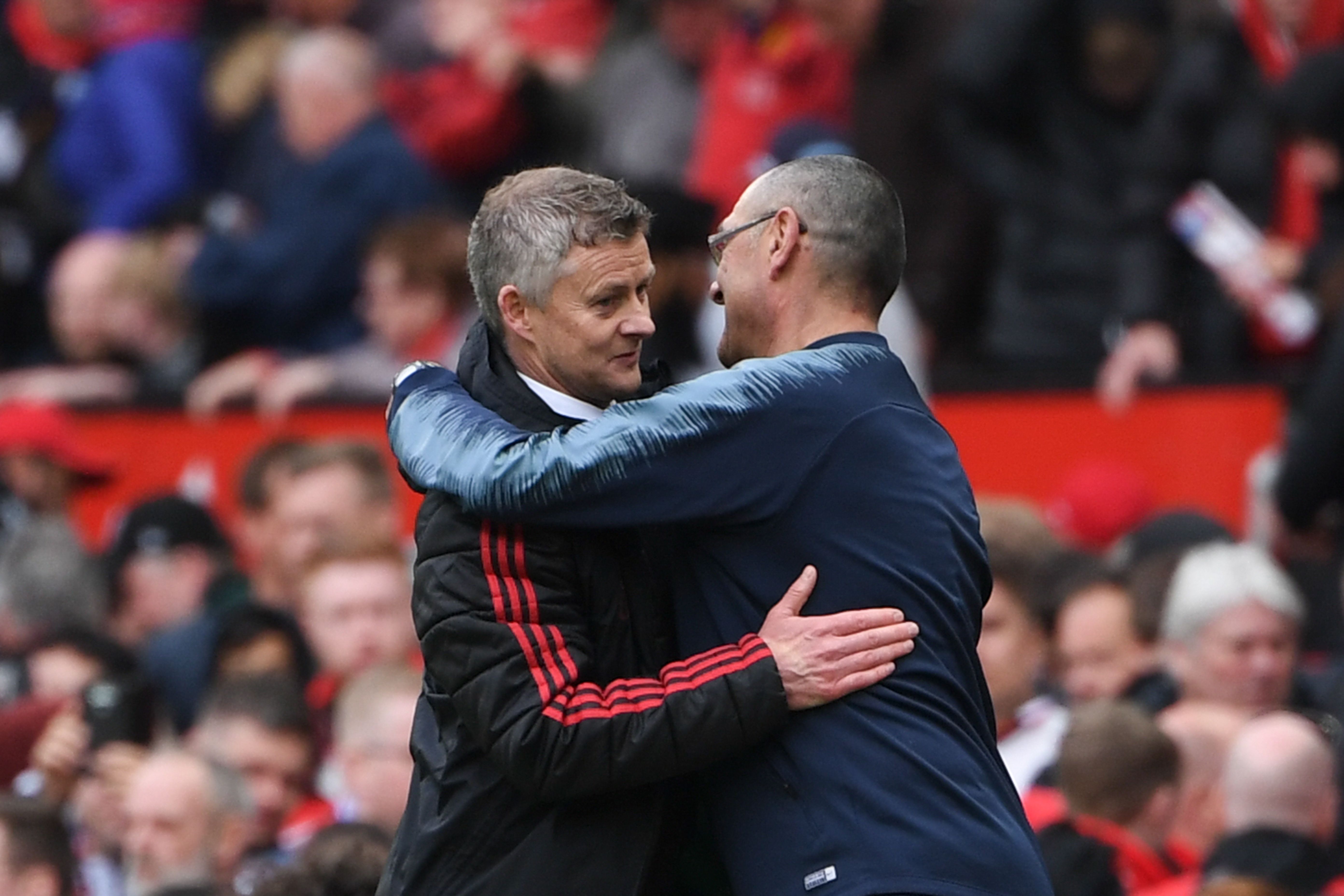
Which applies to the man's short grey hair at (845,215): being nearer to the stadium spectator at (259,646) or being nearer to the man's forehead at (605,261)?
the man's forehead at (605,261)

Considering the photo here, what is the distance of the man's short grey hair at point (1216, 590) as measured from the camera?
260 inches

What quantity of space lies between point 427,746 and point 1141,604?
3109 mm

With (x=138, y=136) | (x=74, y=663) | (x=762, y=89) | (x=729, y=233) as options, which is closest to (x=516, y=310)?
(x=729, y=233)

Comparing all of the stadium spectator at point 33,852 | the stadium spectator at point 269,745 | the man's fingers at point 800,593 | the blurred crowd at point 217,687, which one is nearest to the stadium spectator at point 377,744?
the blurred crowd at point 217,687

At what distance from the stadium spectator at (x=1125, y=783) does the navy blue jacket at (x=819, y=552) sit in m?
1.56

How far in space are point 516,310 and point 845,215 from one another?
544mm

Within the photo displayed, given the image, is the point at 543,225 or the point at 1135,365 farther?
the point at 1135,365

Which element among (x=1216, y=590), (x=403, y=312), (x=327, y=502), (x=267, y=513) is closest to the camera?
(x=1216, y=590)

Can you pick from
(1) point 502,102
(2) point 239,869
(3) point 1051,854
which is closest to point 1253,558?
(3) point 1051,854

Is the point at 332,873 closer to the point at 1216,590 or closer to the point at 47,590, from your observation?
the point at 1216,590

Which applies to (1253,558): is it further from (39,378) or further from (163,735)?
(39,378)

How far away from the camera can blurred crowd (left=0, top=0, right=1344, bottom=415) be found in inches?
322

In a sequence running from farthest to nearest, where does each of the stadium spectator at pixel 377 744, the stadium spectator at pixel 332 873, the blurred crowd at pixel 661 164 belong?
the blurred crowd at pixel 661 164
the stadium spectator at pixel 377 744
the stadium spectator at pixel 332 873

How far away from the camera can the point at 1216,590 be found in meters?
6.64
